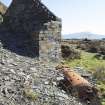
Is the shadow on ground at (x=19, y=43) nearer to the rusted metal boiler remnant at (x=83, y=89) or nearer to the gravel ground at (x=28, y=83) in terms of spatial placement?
the gravel ground at (x=28, y=83)

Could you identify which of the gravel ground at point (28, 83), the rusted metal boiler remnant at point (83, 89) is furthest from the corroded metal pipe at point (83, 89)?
the gravel ground at point (28, 83)

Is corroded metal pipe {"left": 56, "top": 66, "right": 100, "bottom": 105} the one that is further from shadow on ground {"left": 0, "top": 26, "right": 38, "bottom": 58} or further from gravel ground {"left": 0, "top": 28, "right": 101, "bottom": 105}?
shadow on ground {"left": 0, "top": 26, "right": 38, "bottom": 58}

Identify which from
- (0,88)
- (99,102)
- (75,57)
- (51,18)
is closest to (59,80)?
(99,102)

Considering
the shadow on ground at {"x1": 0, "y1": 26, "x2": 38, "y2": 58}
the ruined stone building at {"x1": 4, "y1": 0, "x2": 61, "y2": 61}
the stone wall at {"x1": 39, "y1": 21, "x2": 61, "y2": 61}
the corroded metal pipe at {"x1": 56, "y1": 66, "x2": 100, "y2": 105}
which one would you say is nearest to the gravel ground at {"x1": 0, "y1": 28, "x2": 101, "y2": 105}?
the corroded metal pipe at {"x1": 56, "y1": 66, "x2": 100, "y2": 105}

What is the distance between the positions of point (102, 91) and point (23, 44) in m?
5.11

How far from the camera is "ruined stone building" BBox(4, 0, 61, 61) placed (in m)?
17.7

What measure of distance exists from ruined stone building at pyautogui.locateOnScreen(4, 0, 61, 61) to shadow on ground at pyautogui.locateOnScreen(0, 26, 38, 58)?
209 millimetres

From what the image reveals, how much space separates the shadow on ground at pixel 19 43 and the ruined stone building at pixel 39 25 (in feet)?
0.69

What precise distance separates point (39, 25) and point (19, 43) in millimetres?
1514

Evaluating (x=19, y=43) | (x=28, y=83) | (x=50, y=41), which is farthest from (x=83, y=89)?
(x=19, y=43)

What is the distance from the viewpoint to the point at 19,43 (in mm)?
18625

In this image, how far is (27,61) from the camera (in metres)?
15.6

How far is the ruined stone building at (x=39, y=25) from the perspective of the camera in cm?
1766

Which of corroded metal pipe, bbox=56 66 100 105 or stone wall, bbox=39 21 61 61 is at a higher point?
stone wall, bbox=39 21 61 61
